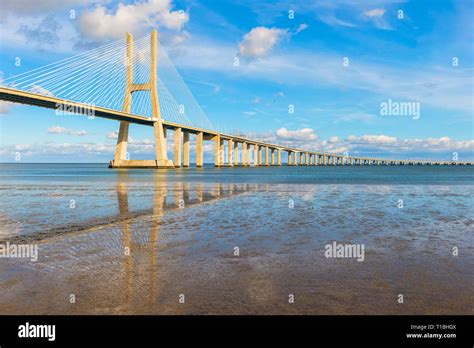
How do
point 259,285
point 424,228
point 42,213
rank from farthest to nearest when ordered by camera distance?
point 42,213
point 424,228
point 259,285

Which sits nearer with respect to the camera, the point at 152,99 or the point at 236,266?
the point at 236,266

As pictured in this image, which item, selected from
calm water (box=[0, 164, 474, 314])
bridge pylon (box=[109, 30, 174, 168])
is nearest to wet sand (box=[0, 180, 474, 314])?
calm water (box=[0, 164, 474, 314])

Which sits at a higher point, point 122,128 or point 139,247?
point 122,128

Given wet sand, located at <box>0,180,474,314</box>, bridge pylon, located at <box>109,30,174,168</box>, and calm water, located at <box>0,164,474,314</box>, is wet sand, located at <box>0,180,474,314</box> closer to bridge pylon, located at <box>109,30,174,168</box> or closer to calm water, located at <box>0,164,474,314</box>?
calm water, located at <box>0,164,474,314</box>

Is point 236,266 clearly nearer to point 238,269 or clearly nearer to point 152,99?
point 238,269

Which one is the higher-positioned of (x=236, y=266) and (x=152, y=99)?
(x=152, y=99)

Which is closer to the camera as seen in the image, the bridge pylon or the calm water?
the calm water

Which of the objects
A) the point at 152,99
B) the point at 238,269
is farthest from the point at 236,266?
the point at 152,99

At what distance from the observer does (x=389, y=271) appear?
7285 millimetres

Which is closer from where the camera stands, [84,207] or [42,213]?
[42,213]

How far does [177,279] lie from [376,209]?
13337 mm
